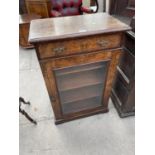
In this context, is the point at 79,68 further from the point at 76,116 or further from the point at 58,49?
the point at 76,116

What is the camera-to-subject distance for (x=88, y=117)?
148cm

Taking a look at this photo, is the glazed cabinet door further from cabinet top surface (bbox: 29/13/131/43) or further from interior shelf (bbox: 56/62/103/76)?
cabinet top surface (bbox: 29/13/131/43)

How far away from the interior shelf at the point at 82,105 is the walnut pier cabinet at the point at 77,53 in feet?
0.12

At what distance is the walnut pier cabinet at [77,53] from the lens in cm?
82

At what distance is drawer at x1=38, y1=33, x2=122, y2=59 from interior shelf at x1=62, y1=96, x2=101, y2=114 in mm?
612

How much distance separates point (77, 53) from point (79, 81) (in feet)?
1.18

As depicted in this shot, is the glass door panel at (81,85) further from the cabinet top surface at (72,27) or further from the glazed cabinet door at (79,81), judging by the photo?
the cabinet top surface at (72,27)

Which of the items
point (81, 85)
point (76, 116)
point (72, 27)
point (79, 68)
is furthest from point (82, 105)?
point (72, 27)

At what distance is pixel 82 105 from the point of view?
1396mm

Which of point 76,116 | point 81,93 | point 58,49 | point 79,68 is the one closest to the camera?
point 58,49
